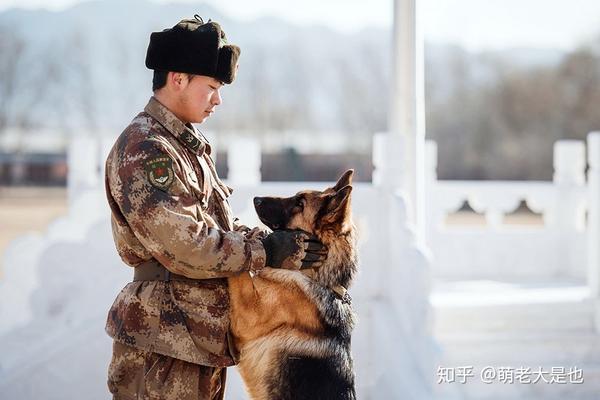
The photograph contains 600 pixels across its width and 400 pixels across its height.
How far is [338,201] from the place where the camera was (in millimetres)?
3041

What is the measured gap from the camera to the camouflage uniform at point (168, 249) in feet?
8.73

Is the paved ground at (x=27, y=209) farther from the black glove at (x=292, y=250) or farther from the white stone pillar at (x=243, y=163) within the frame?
the black glove at (x=292, y=250)

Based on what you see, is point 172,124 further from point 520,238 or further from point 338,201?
point 520,238

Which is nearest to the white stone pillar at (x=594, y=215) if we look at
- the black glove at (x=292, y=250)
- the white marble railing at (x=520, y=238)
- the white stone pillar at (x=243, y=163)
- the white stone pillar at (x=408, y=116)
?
the white stone pillar at (x=408, y=116)

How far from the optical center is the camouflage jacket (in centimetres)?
266

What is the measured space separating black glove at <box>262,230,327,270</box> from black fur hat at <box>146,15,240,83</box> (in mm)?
646

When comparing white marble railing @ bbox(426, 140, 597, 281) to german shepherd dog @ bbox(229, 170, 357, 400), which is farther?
white marble railing @ bbox(426, 140, 597, 281)

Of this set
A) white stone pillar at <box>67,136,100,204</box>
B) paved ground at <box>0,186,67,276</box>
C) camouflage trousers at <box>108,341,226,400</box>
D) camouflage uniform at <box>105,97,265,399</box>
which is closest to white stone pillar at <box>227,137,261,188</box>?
white stone pillar at <box>67,136,100,204</box>

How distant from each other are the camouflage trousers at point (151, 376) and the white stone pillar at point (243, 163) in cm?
384

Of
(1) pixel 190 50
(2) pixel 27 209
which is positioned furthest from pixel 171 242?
(2) pixel 27 209

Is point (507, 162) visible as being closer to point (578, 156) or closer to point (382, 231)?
point (578, 156)

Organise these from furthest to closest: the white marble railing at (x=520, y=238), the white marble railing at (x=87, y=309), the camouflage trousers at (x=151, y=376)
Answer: the white marble railing at (x=520, y=238)
the white marble railing at (x=87, y=309)
the camouflage trousers at (x=151, y=376)

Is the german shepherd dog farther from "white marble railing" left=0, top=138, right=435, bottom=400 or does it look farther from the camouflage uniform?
"white marble railing" left=0, top=138, right=435, bottom=400

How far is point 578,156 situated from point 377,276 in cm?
339
